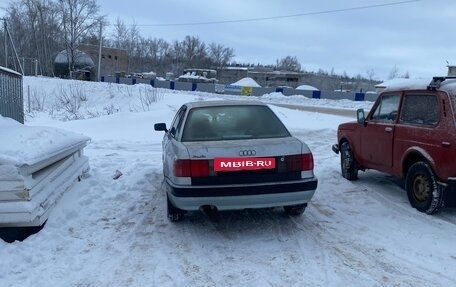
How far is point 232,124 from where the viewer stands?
5801mm

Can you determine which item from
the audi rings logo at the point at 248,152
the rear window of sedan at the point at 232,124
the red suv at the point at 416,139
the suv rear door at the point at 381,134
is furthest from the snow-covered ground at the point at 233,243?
the rear window of sedan at the point at 232,124

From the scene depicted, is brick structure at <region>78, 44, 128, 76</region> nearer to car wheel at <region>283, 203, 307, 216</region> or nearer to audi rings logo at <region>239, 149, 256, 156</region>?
car wheel at <region>283, 203, 307, 216</region>

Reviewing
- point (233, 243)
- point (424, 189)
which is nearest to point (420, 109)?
point (424, 189)

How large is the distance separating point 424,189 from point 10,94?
7.62 meters

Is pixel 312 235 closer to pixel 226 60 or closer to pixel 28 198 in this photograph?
pixel 28 198

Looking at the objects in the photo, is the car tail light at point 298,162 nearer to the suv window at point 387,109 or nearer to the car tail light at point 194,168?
the car tail light at point 194,168

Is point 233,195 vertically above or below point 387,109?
below

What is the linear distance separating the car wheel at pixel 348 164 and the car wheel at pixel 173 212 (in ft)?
12.4

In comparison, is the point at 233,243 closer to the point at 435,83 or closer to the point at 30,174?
the point at 30,174

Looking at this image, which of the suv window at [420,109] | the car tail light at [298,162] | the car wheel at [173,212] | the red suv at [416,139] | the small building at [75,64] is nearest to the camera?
the car tail light at [298,162]

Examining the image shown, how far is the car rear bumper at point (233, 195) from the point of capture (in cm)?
485

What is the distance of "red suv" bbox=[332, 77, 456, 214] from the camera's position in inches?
222

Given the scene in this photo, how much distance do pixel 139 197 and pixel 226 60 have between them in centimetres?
10949

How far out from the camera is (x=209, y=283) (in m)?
4.04
